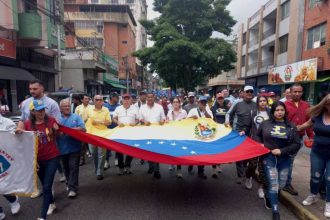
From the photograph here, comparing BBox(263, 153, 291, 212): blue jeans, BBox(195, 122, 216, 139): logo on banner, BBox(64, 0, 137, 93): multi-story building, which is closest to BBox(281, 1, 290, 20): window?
BBox(195, 122, 216, 139): logo on banner

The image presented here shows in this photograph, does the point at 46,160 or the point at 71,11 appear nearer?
the point at 46,160

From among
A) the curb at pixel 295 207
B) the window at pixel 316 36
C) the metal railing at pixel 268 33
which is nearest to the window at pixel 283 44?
the metal railing at pixel 268 33

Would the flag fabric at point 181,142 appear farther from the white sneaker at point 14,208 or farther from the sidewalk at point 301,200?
the white sneaker at point 14,208

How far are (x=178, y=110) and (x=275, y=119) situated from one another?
3.03 meters

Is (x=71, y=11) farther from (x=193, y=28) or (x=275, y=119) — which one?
(x=275, y=119)

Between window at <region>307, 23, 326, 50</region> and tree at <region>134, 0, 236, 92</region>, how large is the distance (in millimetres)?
5790

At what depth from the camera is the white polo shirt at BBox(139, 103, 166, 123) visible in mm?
6667

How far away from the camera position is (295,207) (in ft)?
15.2

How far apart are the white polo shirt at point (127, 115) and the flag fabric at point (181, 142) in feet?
1.90

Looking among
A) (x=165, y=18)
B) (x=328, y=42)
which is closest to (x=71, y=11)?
(x=165, y=18)

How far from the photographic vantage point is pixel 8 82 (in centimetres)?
1597

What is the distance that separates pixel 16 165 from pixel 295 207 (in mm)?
4285

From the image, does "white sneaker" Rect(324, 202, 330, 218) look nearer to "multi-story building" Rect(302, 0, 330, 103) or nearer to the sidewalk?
the sidewalk

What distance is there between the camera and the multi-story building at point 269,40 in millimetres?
24453
